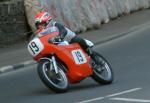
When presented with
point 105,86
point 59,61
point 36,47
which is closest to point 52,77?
point 59,61

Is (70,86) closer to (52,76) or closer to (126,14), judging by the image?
(52,76)

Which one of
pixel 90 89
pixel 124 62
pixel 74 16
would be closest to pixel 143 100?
pixel 90 89

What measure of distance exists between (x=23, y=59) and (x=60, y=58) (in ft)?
19.4

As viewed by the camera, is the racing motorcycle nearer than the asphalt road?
No

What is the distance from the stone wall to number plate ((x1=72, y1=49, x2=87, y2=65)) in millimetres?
8754

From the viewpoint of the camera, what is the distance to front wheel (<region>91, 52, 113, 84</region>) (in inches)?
522

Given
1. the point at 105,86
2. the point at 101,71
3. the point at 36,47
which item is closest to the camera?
the point at 36,47

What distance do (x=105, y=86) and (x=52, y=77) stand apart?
1131 millimetres

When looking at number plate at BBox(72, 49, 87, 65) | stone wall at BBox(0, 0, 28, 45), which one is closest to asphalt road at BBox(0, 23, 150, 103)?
number plate at BBox(72, 49, 87, 65)

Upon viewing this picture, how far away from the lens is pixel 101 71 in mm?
13445

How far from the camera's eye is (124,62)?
16234mm

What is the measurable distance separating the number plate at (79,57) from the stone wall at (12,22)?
8.75m

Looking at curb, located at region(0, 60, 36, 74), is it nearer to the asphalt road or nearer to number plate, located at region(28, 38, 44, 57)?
the asphalt road

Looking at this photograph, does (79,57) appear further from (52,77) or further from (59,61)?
(52,77)
